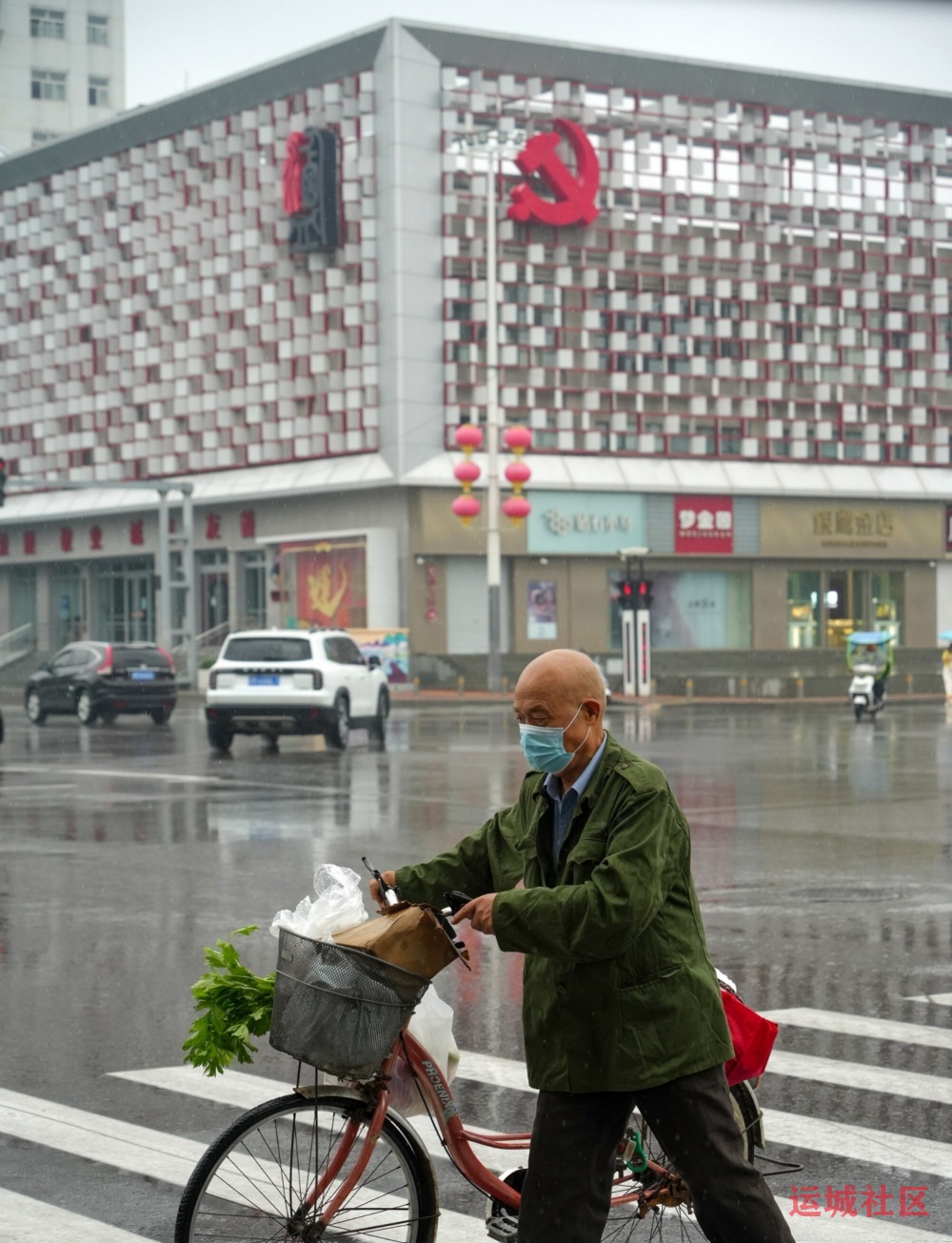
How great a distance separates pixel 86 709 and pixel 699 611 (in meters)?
28.1

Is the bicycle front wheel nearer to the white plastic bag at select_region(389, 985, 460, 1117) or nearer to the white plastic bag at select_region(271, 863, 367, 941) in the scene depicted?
the white plastic bag at select_region(389, 985, 460, 1117)

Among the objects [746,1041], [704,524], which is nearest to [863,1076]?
[746,1041]

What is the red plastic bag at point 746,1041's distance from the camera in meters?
4.14

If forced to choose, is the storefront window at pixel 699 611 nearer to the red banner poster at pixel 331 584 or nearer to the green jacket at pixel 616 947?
the red banner poster at pixel 331 584

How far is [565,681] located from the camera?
3.94 metres

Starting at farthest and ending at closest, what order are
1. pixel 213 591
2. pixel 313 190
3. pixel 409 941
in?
pixel 213 591 → pixel 313 190 → pixel 409 941

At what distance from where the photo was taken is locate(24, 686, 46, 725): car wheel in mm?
34031

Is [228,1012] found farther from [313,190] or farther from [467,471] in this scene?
[313,190]

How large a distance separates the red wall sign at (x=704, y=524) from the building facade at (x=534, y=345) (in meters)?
0.08

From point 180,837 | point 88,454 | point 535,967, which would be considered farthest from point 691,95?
point 535,967

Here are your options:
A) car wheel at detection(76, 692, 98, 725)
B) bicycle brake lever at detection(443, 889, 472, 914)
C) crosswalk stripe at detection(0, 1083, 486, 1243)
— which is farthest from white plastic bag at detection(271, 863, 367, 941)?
car wheel at detection(76, 692, 98, 725)

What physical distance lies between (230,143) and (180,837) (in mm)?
46726

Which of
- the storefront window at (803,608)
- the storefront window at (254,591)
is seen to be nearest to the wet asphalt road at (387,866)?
the storefront window at (254,591)

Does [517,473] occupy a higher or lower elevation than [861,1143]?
higher
